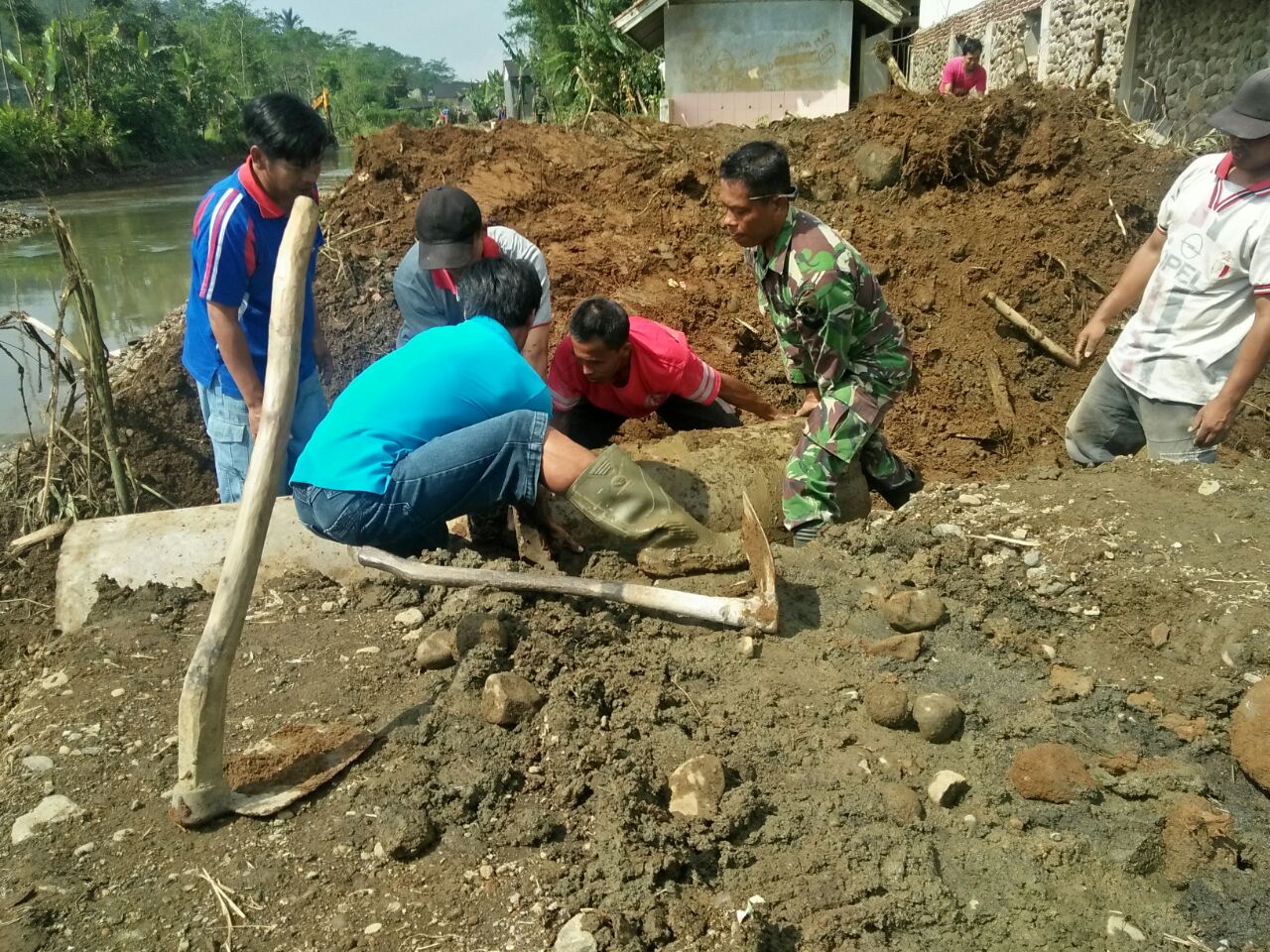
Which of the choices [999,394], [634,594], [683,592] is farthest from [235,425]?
[999,394]

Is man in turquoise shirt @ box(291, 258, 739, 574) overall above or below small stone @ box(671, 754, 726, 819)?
above

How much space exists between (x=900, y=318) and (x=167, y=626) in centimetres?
552

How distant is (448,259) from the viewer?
3609 mm

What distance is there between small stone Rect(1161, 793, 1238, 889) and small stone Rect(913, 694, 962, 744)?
0.54m

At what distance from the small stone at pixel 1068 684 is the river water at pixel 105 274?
639cm

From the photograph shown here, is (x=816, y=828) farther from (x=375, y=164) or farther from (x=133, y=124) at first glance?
(x=133, y=124)

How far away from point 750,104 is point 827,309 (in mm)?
13227

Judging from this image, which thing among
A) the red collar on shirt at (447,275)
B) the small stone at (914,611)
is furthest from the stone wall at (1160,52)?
the small stone at (914,611)

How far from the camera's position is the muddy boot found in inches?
119

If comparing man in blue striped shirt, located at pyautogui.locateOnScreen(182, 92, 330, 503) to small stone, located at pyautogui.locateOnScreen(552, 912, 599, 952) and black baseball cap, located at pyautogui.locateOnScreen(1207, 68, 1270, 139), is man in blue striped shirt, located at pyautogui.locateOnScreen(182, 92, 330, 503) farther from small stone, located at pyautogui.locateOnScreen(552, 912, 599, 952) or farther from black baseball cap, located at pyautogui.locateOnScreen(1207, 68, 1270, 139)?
black baseball cap, located at pyautogui.locateOnScreen(1207, 68, 1270, 139)

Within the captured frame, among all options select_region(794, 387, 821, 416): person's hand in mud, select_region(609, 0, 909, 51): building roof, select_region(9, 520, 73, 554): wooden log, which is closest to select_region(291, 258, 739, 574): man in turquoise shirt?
select_region(794, 387, 821, 416): person's hand in mud

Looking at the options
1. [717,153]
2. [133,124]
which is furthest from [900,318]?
[133,124]

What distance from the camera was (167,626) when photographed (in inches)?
128

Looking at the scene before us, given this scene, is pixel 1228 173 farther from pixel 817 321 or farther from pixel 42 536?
pixel 42 536
